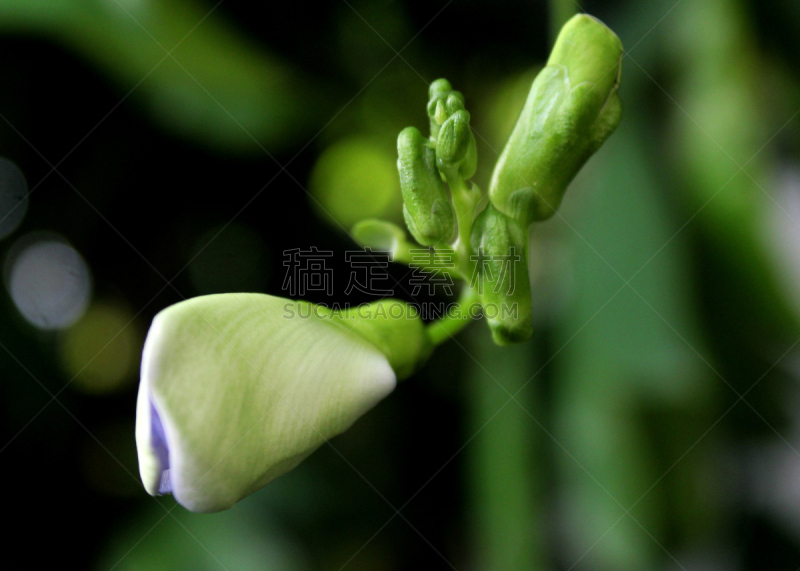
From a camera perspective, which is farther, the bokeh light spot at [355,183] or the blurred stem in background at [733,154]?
the bokeh light spot at [355,183]

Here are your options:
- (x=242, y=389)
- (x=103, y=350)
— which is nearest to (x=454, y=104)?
(x=242, y=389)

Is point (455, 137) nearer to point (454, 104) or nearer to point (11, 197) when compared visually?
point (454, 104)

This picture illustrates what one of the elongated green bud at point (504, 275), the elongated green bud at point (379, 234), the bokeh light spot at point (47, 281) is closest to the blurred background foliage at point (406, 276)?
the bokeh light spot at point (47, 281)

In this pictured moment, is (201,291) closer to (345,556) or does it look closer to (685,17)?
(345,556)

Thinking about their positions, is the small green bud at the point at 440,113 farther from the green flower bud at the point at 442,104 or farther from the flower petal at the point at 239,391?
the flower petal at the point at 239,391

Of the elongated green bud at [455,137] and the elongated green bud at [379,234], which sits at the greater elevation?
the elongated green bud at [455,137]

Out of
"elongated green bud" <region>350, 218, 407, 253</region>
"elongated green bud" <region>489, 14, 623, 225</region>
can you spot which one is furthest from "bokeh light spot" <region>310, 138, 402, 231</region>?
"elongated green bud" <region>489, 14, 623, 225</region>

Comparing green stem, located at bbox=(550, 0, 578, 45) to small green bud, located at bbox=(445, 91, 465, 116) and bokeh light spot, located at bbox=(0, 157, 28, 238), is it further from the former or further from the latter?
bokeh light spot, located at bbox=(0, 157, 28, 238)
